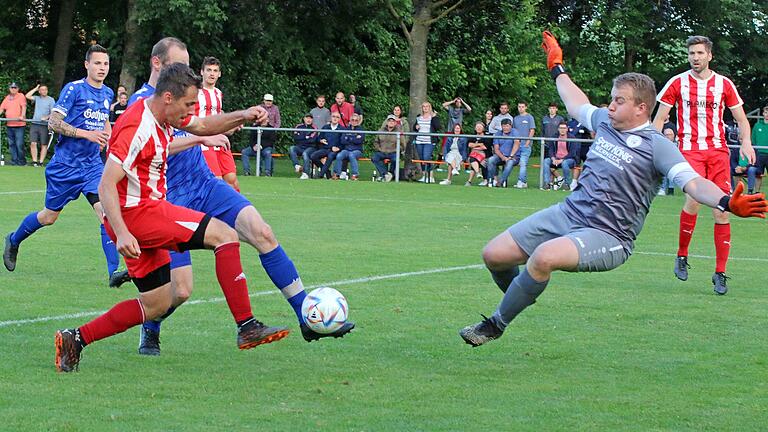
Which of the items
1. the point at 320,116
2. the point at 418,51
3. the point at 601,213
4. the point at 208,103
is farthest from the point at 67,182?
the point at 418,51

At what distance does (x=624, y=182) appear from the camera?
699 centimetres

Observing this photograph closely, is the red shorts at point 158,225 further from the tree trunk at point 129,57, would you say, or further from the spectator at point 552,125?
the tree trunk at point 129,57

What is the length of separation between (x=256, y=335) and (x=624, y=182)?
223 centimetres

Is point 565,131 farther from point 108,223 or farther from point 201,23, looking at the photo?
point 108,223

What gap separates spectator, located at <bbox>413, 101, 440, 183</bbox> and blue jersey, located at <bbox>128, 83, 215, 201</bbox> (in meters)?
18.4

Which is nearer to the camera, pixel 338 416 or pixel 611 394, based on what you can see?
pixel 338 416

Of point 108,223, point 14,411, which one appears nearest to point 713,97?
point 108,223

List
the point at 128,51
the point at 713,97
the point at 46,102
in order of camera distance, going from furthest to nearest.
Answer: the point at 128,51, the point at 46,102, the point at 713,97

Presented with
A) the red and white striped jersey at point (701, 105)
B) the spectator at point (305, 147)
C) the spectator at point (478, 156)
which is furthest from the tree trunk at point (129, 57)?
the red and white striped jersey at point (701, 105)

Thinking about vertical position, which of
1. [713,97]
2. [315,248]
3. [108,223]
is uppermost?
[713,97]

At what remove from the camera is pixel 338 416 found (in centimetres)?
567

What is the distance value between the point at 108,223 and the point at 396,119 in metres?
20.3

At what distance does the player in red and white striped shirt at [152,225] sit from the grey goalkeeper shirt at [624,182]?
1.92m

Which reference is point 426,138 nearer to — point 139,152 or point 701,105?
point 701,105
